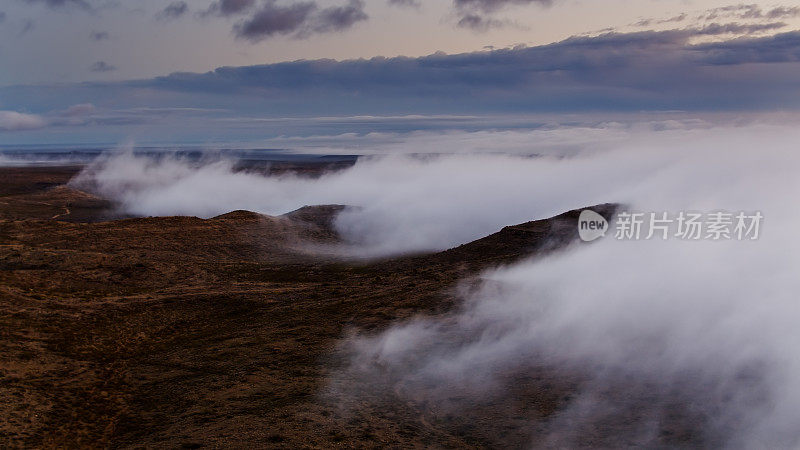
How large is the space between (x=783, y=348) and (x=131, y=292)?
218 ft

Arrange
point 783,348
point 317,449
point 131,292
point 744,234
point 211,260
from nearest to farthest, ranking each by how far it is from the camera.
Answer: point 317,449 → point 783,348 → point 744,234 → point 131,292 → point 211,260

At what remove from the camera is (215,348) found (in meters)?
48.4

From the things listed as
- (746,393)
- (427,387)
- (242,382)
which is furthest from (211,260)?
(746,393)

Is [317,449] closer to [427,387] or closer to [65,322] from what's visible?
[427,387]

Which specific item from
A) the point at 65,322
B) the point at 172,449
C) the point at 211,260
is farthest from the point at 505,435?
the point at 211,260

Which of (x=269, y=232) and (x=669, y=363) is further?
(x=269, y=232)

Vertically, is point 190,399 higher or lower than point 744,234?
lower

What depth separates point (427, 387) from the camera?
3862 centimetres

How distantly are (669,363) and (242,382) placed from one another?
96.2 ft

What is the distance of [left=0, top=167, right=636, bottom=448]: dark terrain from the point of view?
32938 millimetres

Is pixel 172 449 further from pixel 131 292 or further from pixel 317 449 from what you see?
pixel 131 292

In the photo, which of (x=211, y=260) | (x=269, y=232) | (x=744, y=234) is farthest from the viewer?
(x=269, y=232)

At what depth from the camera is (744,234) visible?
62.7m

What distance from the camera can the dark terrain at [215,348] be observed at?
32.9m
